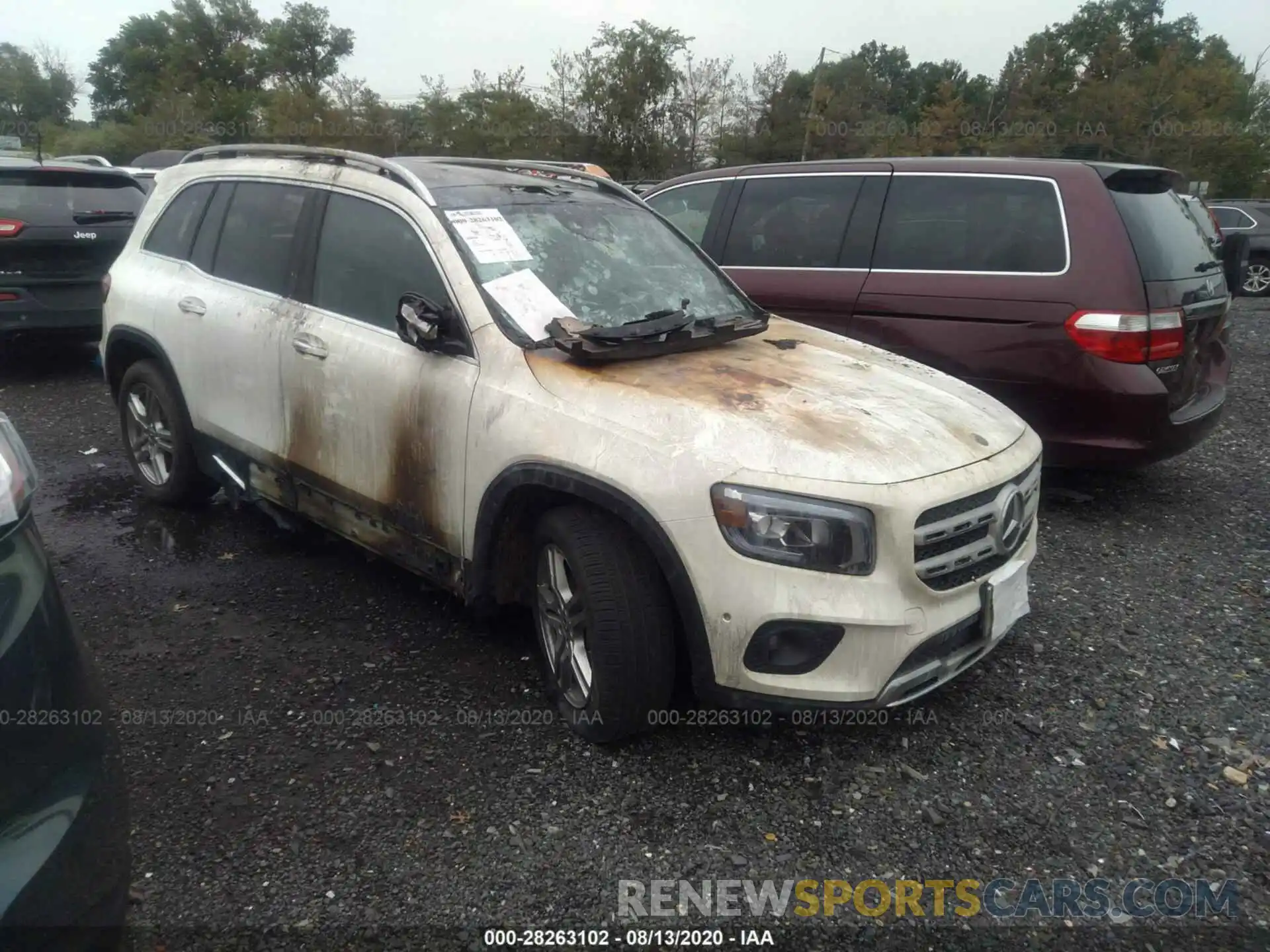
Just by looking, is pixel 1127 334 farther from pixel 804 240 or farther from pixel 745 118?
pixel 745 118

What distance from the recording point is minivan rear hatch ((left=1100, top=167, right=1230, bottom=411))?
177 inches

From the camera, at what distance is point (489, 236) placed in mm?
3348

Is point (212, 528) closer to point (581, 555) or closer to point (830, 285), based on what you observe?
point (581, 555)

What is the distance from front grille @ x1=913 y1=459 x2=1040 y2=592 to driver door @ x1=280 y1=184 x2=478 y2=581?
58.2 inches

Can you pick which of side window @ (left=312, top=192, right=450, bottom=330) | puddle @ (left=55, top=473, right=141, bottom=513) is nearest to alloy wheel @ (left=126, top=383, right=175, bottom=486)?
puddle @ (left=55, top=473, right=141, bottom=513)

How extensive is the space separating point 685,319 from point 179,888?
2286mm

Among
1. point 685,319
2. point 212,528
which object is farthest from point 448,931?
point 212,528

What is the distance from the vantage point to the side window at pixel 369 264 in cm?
336

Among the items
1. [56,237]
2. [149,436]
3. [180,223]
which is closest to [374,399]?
[180,223]

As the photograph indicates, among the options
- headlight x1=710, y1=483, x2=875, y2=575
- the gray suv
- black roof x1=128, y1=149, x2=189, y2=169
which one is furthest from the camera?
black roof x1=128, y1=149, x2=189, y2=169

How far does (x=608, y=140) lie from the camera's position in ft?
111

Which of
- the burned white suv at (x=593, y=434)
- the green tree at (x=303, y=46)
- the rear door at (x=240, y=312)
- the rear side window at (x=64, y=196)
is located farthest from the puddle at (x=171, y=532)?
the green tree at (x=303, y=46)

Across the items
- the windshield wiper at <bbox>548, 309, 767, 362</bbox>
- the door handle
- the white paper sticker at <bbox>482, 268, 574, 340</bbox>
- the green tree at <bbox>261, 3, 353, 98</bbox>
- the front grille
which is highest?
the green tree at <bbox>261, 3, 353, 98</bbox>

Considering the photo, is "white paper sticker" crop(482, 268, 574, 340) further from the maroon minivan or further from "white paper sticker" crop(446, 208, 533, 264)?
the maroon minivan
